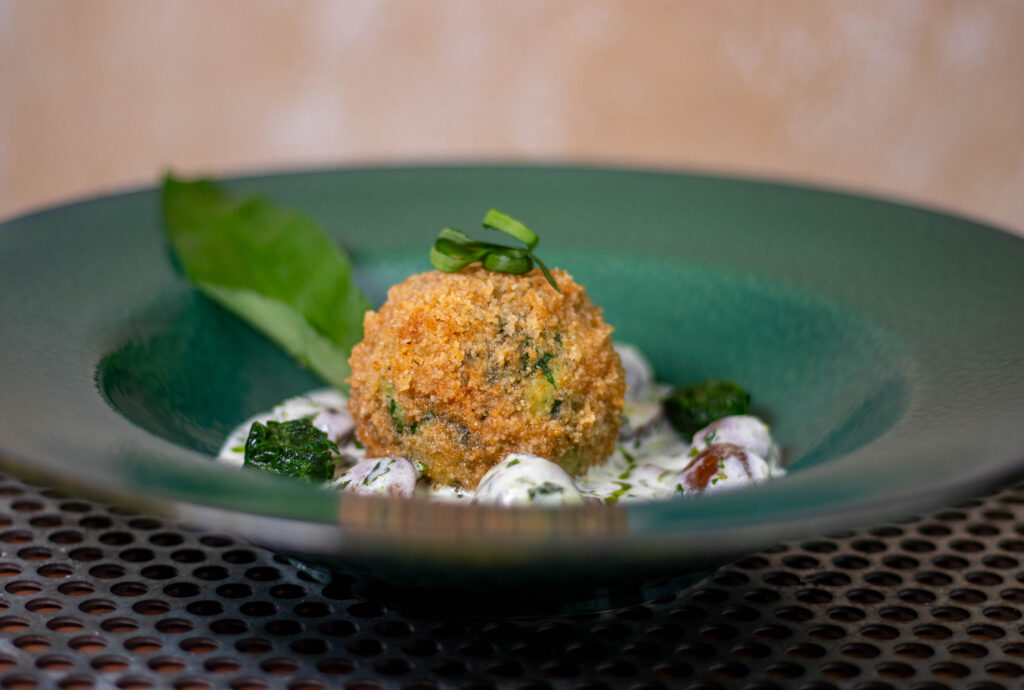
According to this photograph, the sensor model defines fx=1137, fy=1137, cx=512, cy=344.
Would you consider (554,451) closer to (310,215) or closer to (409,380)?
(409,380)

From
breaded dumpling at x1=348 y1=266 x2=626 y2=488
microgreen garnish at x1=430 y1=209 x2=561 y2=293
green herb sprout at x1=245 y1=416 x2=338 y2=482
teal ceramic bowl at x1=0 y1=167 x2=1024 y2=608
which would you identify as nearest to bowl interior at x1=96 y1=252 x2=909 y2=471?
teal ceramic bowl at x1=0 y1=167 x2=1024 y2=608

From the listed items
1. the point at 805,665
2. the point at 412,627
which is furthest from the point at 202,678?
the point at 805,665

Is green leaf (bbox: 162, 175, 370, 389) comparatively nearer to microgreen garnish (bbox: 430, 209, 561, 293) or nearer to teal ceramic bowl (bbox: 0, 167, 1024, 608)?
teal ceramic bowl (bbox: 0, 167, 1024, 608)

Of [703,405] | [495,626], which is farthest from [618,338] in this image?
[495,626]

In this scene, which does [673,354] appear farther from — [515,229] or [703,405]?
[515,229]

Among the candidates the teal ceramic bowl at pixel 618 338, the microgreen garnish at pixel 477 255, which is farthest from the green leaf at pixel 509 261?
the teal ceramic bowl at pixel 618 338

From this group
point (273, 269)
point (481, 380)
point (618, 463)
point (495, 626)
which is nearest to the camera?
point (495, 626)
